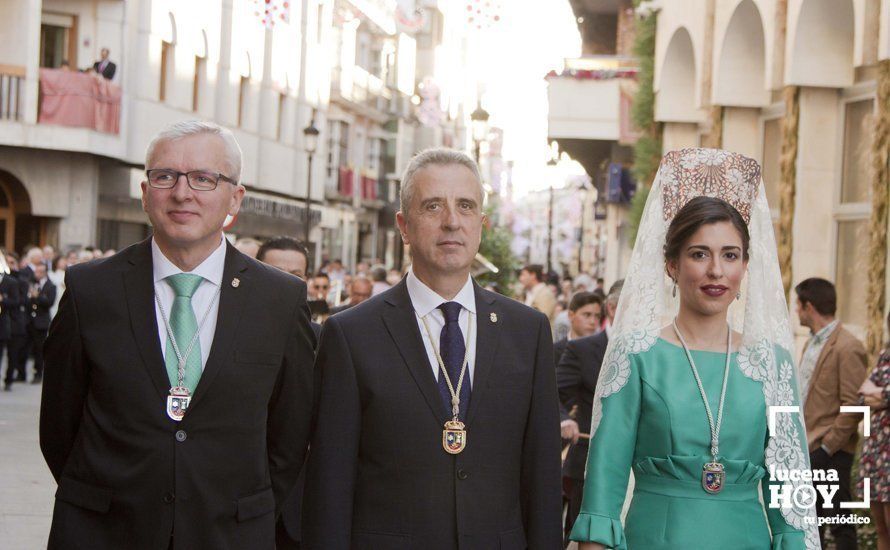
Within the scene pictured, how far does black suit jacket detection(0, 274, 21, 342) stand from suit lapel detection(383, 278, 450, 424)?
17.1 metres

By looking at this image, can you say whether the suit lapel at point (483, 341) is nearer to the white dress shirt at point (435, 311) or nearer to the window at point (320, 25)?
the white dress shirt at point (435, 311)

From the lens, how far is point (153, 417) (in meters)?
4.86

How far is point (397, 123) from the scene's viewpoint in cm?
6819

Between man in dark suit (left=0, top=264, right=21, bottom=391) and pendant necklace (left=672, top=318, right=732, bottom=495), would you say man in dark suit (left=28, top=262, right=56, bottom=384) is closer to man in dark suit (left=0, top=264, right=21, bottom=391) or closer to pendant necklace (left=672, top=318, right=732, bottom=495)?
man in dark suit (left=0, top=264, right=21, bottom=391)

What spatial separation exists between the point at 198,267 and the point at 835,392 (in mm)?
6113

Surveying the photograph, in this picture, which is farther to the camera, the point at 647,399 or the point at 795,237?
the point at 795,237

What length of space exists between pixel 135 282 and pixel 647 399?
1882mm

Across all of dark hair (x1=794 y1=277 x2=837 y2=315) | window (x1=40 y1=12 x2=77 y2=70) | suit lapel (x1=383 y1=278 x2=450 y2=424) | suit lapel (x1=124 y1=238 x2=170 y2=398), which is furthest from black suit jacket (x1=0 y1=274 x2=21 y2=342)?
suit lapel (x1=383 y1=278 x2=450 y2=424)

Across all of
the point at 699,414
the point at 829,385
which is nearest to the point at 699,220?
the point at 699,414

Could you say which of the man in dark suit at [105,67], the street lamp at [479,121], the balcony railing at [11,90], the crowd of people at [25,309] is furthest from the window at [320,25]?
the crowd of people at [25,309]

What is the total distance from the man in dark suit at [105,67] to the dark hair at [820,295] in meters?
25.4

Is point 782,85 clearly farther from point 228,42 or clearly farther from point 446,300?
point 228,42

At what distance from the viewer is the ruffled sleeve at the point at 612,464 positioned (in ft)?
17.3

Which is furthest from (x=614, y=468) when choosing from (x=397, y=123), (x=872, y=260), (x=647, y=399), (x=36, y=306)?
(x=397, y=123)
